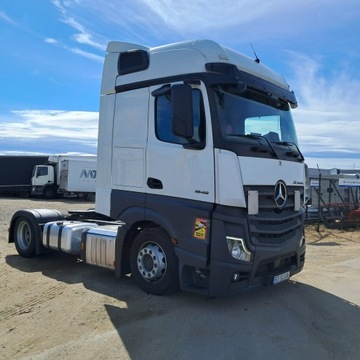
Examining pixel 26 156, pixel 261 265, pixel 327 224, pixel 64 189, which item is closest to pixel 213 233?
pixel 261 265

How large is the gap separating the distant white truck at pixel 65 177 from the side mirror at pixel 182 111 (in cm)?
2538

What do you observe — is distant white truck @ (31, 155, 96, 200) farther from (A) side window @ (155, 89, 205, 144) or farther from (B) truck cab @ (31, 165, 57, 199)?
(A) side window @ (155, 89, 205, 144)

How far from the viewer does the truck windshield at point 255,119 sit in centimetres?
524

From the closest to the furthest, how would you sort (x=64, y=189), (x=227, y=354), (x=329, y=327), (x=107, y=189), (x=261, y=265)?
(x=227, y=354) → (x=329, y=327) → (x=261, y=265) → (x=107, y=189) → (x=64, y=189)

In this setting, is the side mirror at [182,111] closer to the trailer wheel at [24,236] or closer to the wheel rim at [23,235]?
the trailer wheel at [24,236]

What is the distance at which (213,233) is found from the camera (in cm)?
507

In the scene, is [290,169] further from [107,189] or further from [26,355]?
[26,355]

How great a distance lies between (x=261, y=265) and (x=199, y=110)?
216 centimetres

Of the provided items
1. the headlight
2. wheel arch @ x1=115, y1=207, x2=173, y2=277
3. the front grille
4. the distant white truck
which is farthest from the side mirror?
the distant white truck

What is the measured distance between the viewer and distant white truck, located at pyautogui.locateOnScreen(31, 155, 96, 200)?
2950cm

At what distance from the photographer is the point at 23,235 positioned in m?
8.77

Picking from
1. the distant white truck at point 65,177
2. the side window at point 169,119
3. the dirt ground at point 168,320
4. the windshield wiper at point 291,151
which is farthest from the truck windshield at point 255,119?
the distant white truck at point 65,177

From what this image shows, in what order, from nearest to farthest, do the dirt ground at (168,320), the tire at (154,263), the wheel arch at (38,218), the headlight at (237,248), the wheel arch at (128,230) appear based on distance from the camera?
the dirt ground at (168,320) < the headlight at (237,248) < the tire at (154,263) < the wheel arch at (128,230) < the wheel arch at (38,218)

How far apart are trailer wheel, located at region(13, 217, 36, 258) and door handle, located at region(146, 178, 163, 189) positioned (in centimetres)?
362
